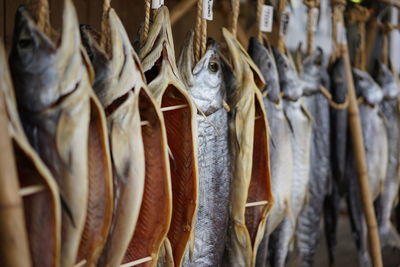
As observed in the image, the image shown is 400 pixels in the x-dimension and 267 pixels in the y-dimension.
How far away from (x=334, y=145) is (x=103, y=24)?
1.58 m

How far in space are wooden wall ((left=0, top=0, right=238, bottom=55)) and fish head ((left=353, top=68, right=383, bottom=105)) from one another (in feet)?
2.68

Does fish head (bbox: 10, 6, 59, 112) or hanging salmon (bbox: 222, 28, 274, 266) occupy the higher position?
fish head (bbox: 10, 6, 59, 112)

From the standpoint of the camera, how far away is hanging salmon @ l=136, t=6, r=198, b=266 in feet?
5.16

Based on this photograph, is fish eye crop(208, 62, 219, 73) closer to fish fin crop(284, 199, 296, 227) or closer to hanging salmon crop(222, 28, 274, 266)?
hanging salmon crop(222, 28, 274, 266)

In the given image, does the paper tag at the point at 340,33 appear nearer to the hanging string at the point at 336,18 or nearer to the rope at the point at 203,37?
the hanging string at the point at 336,18

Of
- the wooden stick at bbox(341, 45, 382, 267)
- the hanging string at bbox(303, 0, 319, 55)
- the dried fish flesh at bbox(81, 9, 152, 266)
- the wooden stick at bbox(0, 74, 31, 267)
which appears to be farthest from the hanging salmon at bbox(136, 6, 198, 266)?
the wooden stick at bbox(341, 45, 382, 267)

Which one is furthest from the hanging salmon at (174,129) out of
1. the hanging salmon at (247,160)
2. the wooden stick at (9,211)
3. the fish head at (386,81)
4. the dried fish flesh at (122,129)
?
the fish head at (386,81)

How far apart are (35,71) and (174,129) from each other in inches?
23.4

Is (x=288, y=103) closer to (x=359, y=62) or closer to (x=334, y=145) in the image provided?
(x=334, y=145)

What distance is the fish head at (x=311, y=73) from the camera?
2.56 meters

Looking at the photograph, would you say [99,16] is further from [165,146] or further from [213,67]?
[165,146]

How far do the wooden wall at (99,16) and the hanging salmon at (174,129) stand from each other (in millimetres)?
551

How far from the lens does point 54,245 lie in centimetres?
123

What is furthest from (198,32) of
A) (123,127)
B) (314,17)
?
(314,17)
